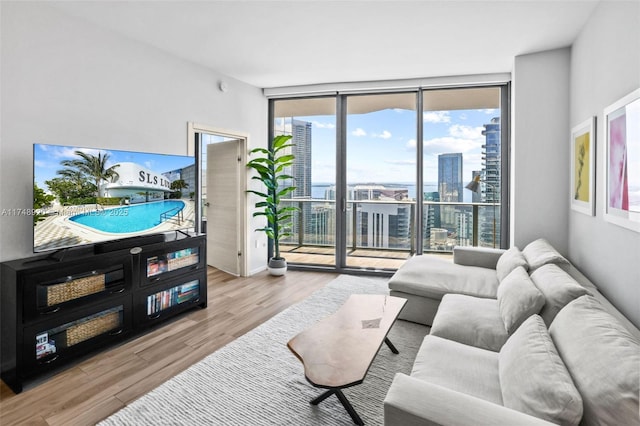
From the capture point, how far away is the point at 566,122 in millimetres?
3518

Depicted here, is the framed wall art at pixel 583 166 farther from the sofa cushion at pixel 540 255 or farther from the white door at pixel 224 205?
the white door at pixel 224 205

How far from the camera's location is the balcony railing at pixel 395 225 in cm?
475

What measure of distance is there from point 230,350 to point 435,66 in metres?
3.74

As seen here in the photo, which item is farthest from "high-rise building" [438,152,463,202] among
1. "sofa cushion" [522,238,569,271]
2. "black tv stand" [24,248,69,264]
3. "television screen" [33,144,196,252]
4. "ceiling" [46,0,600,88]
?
"black tv stand" [24,248,69,264]

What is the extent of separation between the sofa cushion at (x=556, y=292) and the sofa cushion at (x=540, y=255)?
1.28 feet

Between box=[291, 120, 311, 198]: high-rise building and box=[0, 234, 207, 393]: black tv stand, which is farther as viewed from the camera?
box=[291, 120, 311, 198]: high-rise building

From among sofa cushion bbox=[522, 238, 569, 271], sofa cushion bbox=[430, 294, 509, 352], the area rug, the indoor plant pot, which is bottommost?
the area rug

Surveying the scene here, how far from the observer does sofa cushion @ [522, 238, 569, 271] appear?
2.59 metres

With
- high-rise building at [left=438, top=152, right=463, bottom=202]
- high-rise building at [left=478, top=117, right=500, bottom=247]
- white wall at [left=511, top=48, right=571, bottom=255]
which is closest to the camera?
white wall at [left=511, top=48, right=571, bottom=255]

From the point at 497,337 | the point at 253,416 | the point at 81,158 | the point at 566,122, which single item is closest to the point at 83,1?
the point at 81,158

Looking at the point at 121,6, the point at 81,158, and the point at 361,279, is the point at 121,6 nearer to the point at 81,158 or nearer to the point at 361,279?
the point at 81,158

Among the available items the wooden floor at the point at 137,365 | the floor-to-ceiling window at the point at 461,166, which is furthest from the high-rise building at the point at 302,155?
the wooden floor at the point at 137,365

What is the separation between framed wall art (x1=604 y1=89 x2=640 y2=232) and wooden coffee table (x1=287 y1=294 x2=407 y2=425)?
1.53 m

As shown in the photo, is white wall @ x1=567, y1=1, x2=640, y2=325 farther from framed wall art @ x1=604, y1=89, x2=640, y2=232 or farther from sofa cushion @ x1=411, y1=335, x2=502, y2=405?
sofa cushion @ x1=411, y1=335, x2=502, y2=405
